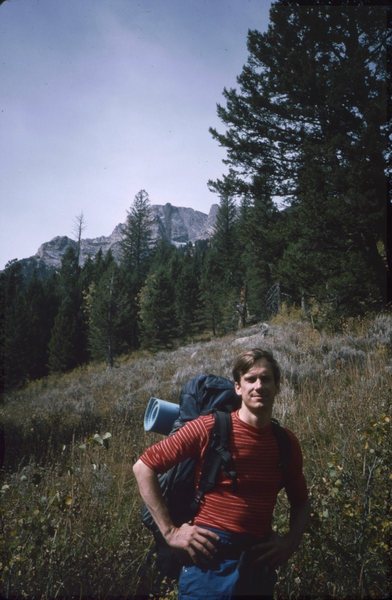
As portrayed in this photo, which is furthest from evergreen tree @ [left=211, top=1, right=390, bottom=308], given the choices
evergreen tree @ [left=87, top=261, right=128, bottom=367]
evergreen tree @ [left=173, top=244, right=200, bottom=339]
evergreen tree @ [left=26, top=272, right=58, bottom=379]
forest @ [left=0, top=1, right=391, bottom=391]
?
evergreen tree @ [left=26, top=272, right=58, bottom=379]

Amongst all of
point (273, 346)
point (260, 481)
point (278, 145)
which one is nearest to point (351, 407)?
point (260, 481)

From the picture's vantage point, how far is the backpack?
1805 mm

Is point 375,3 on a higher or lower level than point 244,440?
higher

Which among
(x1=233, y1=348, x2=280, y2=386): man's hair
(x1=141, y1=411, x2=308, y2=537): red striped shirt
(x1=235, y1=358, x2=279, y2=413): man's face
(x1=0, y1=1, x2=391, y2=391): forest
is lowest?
(x1=141, y1=411, x2=308, y2=537): red striped shirt

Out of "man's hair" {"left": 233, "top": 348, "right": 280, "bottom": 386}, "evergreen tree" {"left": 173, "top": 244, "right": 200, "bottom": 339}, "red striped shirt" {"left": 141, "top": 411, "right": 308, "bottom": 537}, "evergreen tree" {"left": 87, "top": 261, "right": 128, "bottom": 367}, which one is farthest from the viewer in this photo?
"evergreen tree" {"left": 173, "top": 244, "right": 200, "bottom": 339}

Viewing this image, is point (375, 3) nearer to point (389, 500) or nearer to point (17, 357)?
point (389, 500)

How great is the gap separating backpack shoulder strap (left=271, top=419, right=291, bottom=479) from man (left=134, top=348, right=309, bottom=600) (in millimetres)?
19

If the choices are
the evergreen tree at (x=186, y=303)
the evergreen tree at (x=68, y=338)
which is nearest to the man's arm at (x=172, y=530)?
the evergreen tree at (x=186, y=303)

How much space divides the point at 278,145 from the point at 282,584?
37.2 feet

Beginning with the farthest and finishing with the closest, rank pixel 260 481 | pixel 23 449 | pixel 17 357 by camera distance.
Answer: pixel 17 357 → pixel 23 449 → pixel 260 481

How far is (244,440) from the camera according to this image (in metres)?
1.88

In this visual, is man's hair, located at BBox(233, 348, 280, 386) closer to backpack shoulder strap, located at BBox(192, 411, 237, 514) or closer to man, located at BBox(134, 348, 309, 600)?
man, located at BBox(134, 348, 309, 600)

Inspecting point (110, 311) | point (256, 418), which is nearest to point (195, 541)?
point (256, 418)

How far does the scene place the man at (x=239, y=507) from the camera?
1.66 m
